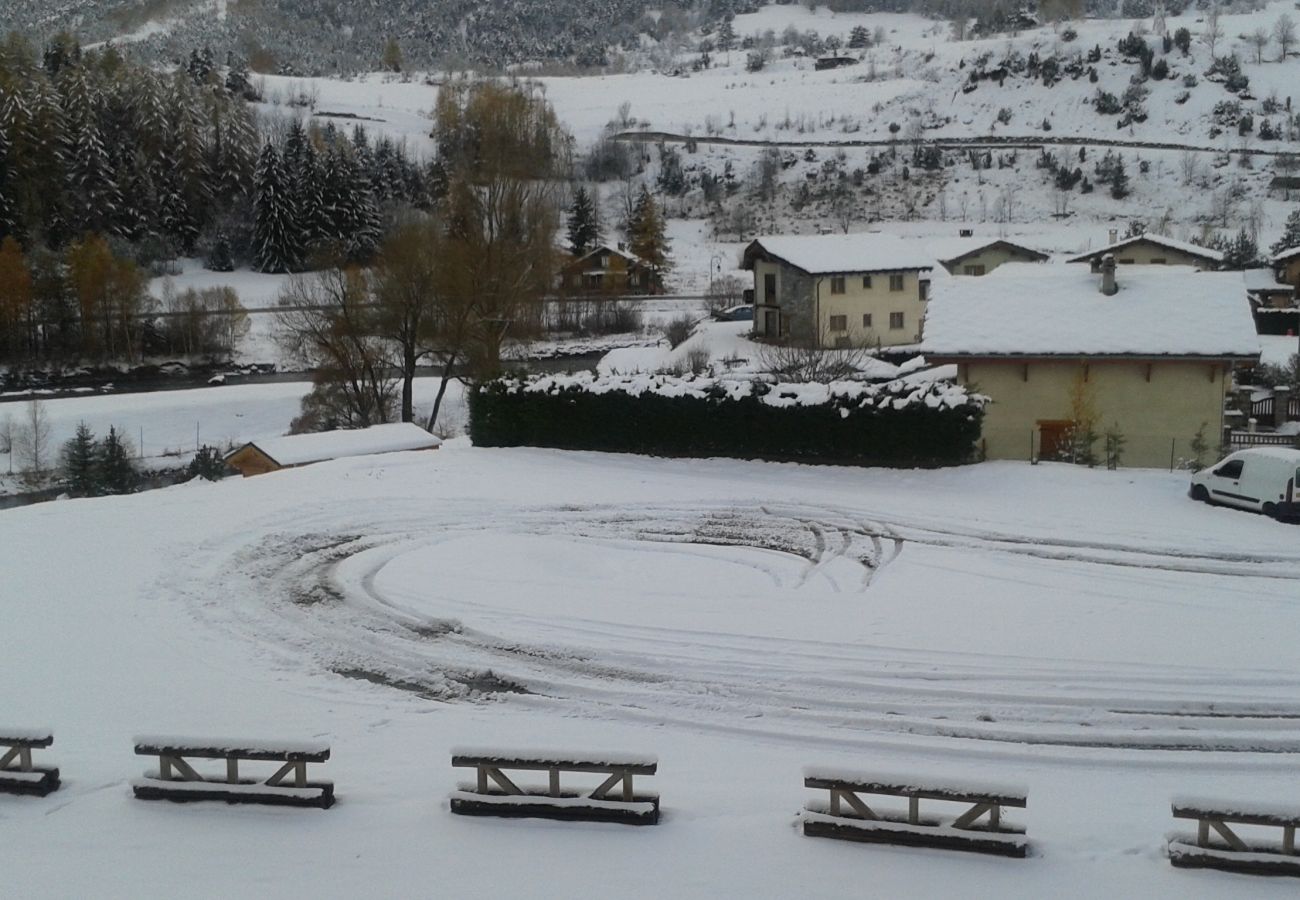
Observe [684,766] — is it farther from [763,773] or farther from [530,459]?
[530,459]

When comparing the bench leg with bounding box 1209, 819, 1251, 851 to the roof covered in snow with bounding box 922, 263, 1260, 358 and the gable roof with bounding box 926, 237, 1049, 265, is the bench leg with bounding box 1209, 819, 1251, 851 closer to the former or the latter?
the roof covered in snow with bounding box 922, 263, 1260, 358

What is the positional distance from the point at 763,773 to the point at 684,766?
0.68 meters

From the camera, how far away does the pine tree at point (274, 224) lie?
7038cm

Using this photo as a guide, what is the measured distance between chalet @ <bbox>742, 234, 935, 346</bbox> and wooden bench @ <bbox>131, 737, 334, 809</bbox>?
38.2 meters

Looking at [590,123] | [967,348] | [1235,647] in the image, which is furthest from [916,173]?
[1235,647]

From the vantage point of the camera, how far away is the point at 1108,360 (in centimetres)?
2480

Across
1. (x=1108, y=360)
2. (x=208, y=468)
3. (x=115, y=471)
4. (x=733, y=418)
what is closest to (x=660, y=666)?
(x=733, y=418)

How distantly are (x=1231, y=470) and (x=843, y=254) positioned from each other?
29491mm

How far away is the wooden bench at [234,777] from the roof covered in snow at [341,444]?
56.6ft

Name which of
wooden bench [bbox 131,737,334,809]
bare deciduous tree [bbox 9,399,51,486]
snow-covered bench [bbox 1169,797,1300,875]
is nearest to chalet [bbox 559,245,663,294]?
bare deciduous tree [bbox 9,399,51,486]

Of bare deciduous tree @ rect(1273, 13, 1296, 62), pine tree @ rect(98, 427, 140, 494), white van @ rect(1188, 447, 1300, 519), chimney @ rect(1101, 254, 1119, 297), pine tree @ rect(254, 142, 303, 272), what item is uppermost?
bare deciduous tree @ rect(1273, 13, 1296, 62)

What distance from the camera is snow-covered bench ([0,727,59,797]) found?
29.0 feet

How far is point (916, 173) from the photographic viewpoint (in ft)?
298

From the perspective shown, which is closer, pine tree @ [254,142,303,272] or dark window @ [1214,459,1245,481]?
dark window @ [1214,459,1245,481]
